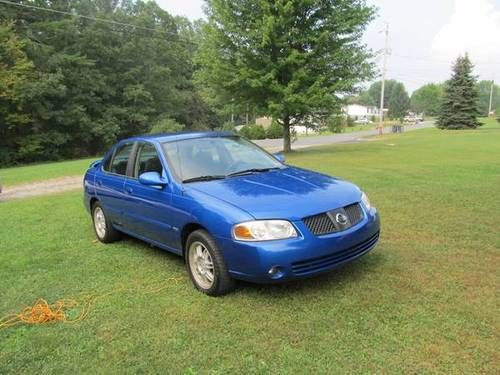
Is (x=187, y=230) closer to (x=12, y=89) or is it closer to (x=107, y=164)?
(x=107, y=164)

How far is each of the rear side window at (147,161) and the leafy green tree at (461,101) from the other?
51.5 metres

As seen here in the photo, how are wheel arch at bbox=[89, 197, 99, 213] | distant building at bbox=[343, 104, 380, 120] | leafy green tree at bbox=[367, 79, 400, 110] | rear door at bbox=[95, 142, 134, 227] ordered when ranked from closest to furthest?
rear door at bbox=[95, 142, 134, 227]
wheel arch at bbox=[89, 197, 99, 213]
distant building at bbox=[343, 104, 380, 120]
leafy green tree at bbox=[367, 79, 400, 110]

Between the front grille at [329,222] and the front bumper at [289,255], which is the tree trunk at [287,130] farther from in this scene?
the front bumper at [289,255]

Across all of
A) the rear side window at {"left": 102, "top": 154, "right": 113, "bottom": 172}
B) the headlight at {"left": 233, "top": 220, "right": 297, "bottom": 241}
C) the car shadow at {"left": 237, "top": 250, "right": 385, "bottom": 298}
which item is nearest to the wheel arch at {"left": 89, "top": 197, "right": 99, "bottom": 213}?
the rear side window at {"left": 102, "top": 154, "right": 113, "bottom": 172}

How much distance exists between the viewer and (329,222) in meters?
4.29

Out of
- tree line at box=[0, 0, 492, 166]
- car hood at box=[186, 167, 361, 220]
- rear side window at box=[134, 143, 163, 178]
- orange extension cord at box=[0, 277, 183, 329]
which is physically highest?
tree line at box=[0, 0, 492, 166]

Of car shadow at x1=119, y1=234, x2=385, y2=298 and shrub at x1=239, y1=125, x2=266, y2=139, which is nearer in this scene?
car shadow at x1=119, y1=234, x2=385, y2=298

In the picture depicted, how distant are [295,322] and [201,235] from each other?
126 centimetres

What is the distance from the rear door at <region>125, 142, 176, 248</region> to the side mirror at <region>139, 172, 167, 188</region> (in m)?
0.05

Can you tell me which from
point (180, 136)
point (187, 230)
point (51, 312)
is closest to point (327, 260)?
point (187, 230)

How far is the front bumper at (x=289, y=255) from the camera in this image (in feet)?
13.3

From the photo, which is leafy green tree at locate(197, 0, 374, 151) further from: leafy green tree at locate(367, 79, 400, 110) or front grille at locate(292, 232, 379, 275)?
leafy green tree at locate(367, 79, 400, 110)

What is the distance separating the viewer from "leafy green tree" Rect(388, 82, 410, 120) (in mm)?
133125

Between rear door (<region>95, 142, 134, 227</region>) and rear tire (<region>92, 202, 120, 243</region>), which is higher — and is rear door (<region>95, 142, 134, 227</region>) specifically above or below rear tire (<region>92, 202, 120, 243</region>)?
above
